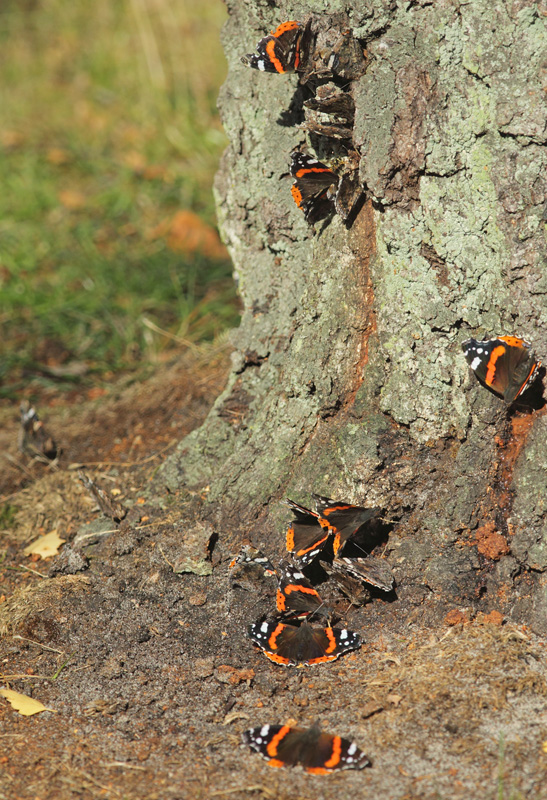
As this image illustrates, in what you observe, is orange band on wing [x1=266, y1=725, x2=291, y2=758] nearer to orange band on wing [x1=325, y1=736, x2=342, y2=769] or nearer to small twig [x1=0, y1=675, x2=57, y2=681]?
orange band on wing [x1=325, y1=736, x2=342, y2=769]

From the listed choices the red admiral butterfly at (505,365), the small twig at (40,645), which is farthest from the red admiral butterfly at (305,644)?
the red admiral butterfly at (505,365)

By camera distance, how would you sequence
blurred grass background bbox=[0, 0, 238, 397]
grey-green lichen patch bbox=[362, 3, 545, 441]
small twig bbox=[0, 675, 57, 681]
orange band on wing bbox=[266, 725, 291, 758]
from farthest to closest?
blurred grass background bbox=[0, 0, 238, 397] → small twig bbox=[0, 675, 57, 681] → grey-green lichen patch bbox=[362, 3, 545, 441] → orange band on wing bbox=[266, 725, 291, 758]

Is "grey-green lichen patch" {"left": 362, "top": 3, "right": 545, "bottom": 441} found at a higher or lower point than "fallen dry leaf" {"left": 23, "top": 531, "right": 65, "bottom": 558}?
higher

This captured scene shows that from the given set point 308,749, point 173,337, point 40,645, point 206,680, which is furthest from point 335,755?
point 173,337

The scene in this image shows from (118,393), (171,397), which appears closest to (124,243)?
(118,393)

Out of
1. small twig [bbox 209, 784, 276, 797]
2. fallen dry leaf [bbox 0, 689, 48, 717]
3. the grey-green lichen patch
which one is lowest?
fallen dry leaf [bbox 0, 689, 48, 717]

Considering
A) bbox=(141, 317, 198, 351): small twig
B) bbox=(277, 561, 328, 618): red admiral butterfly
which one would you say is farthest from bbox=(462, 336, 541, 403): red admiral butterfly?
bbox=(141, 317, 198, 351): small twig

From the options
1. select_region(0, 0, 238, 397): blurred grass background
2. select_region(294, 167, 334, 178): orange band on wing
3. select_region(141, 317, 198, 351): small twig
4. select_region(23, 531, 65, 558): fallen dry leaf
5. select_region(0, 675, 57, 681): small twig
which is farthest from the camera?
select_region(0, 0, 238, 397): blurred grass background
